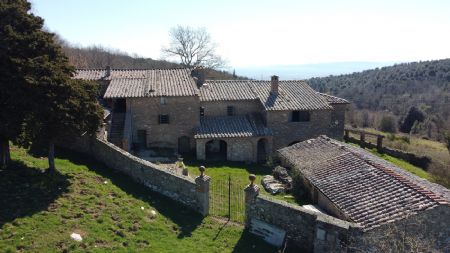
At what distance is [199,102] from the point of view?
2972cm

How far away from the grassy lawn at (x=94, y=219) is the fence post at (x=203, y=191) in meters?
0.41

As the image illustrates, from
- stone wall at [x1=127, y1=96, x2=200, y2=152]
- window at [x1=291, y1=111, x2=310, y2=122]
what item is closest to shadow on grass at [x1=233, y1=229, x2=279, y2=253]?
stone wall at [x1=127, y1=96, x2=200, y2=152]

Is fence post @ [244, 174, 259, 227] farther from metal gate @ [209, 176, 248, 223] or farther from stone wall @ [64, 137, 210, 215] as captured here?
stone wall @ [64, 137, 210, 215]

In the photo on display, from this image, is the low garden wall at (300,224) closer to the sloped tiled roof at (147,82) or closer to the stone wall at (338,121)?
the sloped tiled roof at (147,82)

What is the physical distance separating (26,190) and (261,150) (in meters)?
19.0

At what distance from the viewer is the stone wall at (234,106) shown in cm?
3102

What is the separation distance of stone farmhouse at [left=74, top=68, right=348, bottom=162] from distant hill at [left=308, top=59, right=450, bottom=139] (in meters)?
37.4

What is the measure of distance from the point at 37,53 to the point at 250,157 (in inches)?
687

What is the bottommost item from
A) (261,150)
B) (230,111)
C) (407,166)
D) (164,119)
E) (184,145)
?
(407,166)

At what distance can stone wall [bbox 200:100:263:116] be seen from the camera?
102ft

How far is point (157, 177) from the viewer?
17375 mm

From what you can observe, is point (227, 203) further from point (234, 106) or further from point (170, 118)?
point (234, 106)

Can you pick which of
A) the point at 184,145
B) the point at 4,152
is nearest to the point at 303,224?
the point at 4,152

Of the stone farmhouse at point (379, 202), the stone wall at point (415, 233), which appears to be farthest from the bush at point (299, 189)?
the stone wall at point (415, 233)
